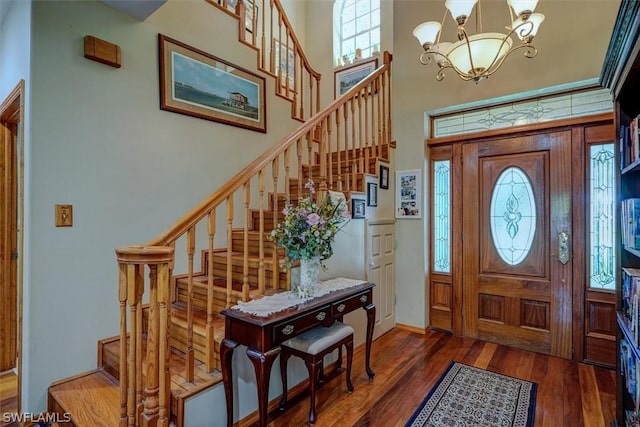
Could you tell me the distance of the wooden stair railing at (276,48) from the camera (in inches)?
132

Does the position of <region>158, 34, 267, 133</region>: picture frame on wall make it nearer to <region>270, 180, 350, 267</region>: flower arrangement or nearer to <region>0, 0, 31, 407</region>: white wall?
<region>0, 0, 31, 407</region>: white wall

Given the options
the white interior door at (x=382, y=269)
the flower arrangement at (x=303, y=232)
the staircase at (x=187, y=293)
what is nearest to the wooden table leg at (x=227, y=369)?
the staircase at (x=187, y=293)

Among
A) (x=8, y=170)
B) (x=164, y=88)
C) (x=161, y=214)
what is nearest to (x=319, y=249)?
(x=161, y=214)

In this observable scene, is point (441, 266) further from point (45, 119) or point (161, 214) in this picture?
point (45, 119)

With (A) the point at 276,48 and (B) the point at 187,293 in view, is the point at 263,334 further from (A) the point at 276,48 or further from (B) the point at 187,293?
(A) the point at 276,48

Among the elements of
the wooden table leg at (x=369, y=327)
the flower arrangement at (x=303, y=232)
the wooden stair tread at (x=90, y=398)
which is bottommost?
the wooden stair tread at (x=90, y=398)

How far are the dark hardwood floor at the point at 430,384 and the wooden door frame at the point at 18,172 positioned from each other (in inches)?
68.8

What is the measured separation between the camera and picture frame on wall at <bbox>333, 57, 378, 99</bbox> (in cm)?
446

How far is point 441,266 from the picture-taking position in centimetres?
355

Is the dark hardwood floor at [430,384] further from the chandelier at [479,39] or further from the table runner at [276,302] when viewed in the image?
the chandelier at [479,39]

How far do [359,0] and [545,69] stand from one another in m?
3.03

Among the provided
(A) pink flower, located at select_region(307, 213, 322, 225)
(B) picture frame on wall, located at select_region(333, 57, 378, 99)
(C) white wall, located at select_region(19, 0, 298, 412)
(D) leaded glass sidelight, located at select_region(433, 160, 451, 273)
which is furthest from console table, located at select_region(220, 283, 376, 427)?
(B) picture frame on wall, located at select_region(333, 57, 378, 99)

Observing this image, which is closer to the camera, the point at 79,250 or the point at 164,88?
the point at 79,250

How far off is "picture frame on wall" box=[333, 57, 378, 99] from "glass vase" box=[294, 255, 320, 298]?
3348 millimetres
